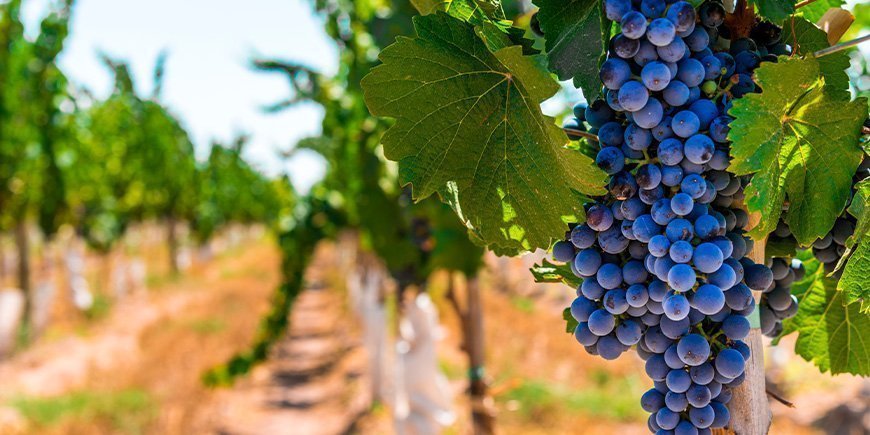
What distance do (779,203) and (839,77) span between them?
0.32 metres

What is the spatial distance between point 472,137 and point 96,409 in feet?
28.3

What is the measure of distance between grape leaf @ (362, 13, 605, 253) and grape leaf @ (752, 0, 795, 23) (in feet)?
1.21

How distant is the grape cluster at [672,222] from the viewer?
1.06m

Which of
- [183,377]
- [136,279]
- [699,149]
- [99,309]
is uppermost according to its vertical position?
[699,149]

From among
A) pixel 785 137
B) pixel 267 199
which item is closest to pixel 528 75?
pixel 785 137

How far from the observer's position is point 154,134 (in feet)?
66.8

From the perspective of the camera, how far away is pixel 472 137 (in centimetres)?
122

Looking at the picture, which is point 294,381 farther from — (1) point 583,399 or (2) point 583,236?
(2) point 583,236

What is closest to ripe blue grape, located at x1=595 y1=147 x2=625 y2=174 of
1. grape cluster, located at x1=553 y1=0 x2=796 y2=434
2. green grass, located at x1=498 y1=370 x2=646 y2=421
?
grape cluster, located at x1=553 y1=0 x2=796 y2=434

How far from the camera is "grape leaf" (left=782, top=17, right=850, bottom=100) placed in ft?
4.05

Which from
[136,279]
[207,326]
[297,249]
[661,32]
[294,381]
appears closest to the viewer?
[661,32]

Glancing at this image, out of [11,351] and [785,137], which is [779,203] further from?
[11,351]

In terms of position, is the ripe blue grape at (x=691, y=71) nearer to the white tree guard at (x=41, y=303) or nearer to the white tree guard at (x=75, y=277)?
the white tree guard at (x=41, y=303)

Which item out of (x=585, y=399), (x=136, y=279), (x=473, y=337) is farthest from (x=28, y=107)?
(x=473, y=337)
